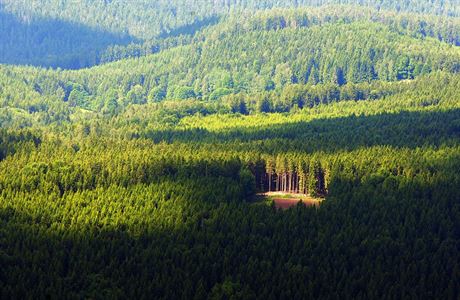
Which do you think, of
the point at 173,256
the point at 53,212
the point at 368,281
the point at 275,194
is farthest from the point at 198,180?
the point at 368,281

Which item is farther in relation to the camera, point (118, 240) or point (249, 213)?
point (249, 213)

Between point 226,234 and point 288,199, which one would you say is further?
point 288,199

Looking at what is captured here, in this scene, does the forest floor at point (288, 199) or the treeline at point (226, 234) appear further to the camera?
the forest floor at point (288, 199)

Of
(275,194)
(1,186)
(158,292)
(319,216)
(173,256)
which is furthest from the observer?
(275,194)

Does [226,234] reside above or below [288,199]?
below

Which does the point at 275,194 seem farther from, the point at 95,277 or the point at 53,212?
the point at 95,277

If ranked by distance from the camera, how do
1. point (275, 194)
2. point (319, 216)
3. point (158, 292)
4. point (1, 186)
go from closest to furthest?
point (158, 292) < point (319, 216) < point (1, 186) < point (275, 194)

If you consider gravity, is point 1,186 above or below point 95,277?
above

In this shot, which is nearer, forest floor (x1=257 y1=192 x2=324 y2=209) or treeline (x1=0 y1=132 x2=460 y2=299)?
treeline (x1=0 y1=132 x2=460 y2=299)
